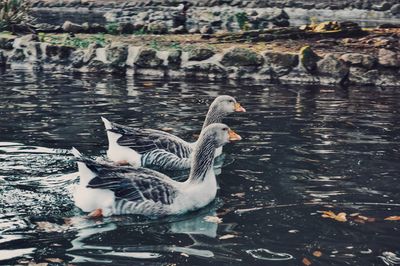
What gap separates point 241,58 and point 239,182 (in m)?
10.6

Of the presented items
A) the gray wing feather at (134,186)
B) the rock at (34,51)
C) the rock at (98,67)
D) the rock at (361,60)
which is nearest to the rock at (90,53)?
the rock at (98,67)

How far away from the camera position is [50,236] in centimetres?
709

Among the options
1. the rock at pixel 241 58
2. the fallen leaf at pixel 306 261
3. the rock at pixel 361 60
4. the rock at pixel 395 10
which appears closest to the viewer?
the fallen leaf at pixel 306 261

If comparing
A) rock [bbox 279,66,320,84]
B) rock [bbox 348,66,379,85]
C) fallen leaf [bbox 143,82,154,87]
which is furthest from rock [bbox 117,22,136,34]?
rock [bbox 348,66,379,85]

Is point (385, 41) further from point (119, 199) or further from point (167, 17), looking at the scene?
point (167, 17)

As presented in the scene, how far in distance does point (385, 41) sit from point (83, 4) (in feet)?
149

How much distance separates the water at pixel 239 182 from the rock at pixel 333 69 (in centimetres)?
165

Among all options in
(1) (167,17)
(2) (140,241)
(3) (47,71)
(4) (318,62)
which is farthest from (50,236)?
(1) (167,17)

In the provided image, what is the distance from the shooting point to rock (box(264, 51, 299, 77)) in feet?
63.1

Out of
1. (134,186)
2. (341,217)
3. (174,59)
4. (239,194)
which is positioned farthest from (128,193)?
(174,59)

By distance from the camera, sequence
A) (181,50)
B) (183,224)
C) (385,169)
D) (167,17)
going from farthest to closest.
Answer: (167,17)
(181,50)
(385,169)
(183,224)

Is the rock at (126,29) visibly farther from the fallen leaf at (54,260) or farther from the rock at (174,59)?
the fallen leaf at (54,260)

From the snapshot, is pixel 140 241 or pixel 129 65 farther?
pixel 129 65

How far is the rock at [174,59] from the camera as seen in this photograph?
795 inches
